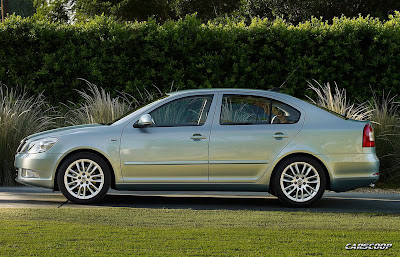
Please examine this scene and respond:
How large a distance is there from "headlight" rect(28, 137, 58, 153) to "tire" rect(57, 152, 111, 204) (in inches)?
12.3

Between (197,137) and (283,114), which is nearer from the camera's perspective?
(197,137)

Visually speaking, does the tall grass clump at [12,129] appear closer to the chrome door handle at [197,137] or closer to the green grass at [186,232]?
the green grass at [186,232]

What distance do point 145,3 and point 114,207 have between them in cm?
2409

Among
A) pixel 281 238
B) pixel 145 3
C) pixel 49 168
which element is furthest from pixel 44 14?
pixel 281 238

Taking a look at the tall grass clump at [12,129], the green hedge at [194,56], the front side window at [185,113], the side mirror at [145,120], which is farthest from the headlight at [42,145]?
the green hedge at [194,56]

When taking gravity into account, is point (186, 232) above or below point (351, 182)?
below

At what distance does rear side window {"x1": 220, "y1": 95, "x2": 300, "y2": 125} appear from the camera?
32.1 ft

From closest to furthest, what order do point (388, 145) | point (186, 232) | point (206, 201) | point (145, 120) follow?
point (186, 232), point (145, 120), point (206, 201), point (388, 145)

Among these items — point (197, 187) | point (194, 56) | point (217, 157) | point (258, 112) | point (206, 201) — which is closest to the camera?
point (217, 157)

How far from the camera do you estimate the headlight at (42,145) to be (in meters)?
9.79

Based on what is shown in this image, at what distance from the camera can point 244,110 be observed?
32.7ft

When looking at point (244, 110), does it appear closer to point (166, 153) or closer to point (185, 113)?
point (185, 113)

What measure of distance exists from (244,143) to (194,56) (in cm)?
639

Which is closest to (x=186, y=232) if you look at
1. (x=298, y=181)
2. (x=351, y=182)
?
(x=298, y=181)
